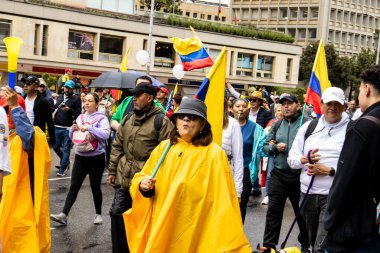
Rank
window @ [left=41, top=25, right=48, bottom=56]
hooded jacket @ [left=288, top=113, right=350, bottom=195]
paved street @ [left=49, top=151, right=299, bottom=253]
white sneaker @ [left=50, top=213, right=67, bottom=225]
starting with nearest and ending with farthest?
hooded jacket @ [left=288, top=113, right=350, bottom=195] < paved street @ [left=49, top=151, right=299, bottom=253] < white sneaker @ [left=50, top=213, right=67, bottom=225] < window @ [left=41, top=25, right=48, bottom=56]

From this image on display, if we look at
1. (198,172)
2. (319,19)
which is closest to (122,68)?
(198,172)

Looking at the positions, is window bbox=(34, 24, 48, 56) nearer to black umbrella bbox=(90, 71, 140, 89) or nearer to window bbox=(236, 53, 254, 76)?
window bbox=(236, 53, 254, 76)

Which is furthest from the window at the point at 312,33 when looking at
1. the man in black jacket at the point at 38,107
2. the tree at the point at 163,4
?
the man in black jacket at the point at 38,107

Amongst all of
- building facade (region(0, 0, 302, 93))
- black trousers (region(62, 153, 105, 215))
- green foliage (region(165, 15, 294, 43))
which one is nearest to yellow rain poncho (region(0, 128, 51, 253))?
black trousers (region(62, 153, 105, 215))

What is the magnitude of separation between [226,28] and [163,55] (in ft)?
21.3

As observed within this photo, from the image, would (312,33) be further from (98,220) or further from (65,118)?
(98,220)

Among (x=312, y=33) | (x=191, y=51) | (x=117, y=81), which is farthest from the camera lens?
(x=312, y=33)

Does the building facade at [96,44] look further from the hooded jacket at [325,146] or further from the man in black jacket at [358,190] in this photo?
the man in black jacket at [358,190]

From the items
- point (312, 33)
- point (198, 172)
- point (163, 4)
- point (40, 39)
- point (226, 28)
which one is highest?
point (312, 33)

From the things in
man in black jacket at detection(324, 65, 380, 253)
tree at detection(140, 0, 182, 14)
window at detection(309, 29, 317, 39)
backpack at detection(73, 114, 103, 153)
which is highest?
window at detection(309, 29, 317, 39)

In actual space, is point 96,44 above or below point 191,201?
above

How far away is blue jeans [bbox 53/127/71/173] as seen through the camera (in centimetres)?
1340

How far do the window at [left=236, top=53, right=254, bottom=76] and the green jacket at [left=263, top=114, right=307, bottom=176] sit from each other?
167 feet

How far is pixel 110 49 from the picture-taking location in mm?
50281
